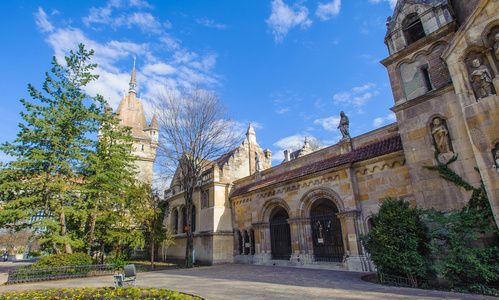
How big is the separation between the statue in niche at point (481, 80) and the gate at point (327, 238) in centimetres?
883

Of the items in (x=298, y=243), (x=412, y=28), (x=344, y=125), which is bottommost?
(x=298, y=243)

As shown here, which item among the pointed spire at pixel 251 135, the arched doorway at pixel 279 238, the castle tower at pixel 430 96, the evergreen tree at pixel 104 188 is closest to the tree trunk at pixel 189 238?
the evergreen tree at pixel 104 188

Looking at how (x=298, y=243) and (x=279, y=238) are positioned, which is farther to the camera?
(x=279, y=238)

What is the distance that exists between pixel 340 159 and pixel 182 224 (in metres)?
16.4

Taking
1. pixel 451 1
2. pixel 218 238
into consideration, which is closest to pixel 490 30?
pixel 451 1

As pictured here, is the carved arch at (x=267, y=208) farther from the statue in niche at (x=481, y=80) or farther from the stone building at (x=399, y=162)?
the statue in niche at (x=481, y=80)

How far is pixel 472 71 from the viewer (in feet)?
25.8

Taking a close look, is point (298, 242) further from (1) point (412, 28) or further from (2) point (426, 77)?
(1) point (412, 28)

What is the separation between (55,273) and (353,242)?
14.1 metres

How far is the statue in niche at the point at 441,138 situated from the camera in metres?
8.33

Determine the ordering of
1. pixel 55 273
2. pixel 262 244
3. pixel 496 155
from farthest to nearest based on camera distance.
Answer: pixel 262 244 < pixel 55 273 < pixel 496 155

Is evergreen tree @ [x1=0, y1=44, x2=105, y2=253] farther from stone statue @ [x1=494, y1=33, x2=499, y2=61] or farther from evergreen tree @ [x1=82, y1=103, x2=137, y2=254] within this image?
stone statue @ [x1=494, y1=33, x2=499, y2=61]

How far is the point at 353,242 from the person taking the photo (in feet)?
38.0

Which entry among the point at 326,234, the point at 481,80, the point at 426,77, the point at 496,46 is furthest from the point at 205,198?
the point at 496,46
